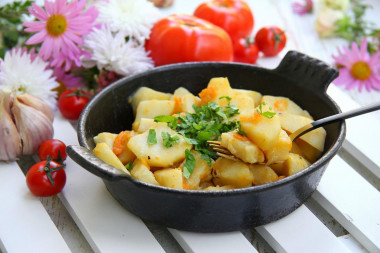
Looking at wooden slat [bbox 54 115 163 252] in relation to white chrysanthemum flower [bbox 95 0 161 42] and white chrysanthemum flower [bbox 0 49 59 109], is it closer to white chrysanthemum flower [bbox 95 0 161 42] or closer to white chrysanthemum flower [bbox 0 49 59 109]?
white chrysanthemum flower [bbox 0 49 59 109]

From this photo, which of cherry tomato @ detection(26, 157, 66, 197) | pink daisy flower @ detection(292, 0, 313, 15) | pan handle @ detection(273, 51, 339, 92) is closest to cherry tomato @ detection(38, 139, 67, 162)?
cherry tomato @ detection(26, 157, 66, 197)

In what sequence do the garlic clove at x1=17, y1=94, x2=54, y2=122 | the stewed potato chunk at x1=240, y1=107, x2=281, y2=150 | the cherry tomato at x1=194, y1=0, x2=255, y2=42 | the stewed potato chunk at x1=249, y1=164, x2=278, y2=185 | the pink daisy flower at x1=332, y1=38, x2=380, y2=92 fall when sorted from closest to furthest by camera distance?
1. the stewed potato chunk at x1=240, y1=107, x2=281, y2=150
2. the stewed potato chunk at x1=249, y1=164, x2=278, y2=185
3. the garlic clove at x1=17, y1=94, x2=54, y2=122
4. the pink daisy flower at x1=332, y1=38, x2=380, y2=92
5. the cherry tomato at x1=194, y1=0, x2=255, y2=42

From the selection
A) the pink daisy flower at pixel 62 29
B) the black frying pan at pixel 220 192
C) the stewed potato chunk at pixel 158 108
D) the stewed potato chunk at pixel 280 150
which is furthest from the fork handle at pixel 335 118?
the pink daisy flower at pixel 62 29

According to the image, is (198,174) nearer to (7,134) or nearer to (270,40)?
(7,134)

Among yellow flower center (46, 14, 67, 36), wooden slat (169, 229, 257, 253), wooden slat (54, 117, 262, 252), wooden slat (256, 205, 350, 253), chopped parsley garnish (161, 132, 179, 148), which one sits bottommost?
wooden slat (256, 205, 350, 253)

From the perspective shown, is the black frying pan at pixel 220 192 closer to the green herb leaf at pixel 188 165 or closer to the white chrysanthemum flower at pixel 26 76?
the green herb leaf at pixel 188 165

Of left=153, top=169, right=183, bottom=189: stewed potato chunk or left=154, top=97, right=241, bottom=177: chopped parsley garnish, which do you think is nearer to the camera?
left=153, top=169, right=183, bottom=189: stewed potato chunk

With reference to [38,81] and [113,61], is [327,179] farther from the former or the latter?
[38,81]
